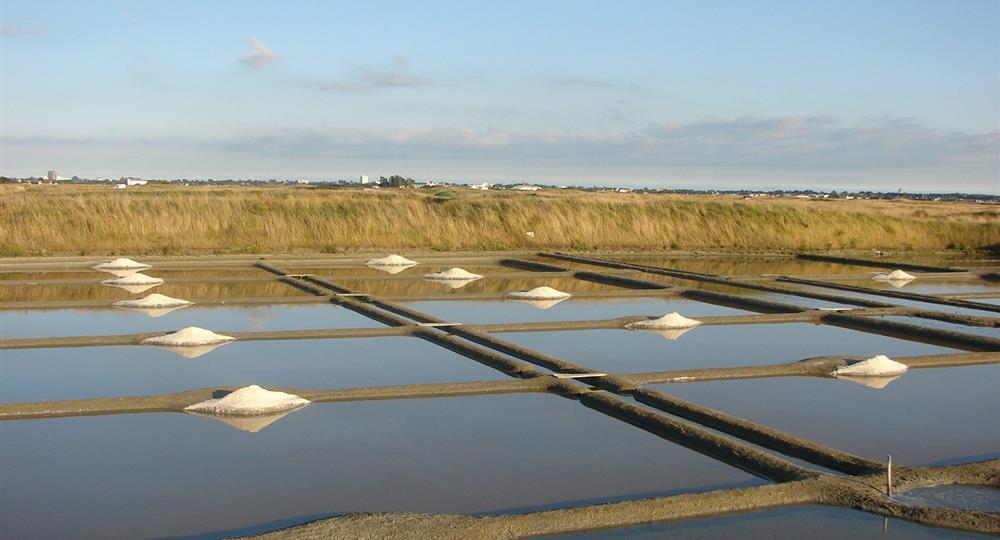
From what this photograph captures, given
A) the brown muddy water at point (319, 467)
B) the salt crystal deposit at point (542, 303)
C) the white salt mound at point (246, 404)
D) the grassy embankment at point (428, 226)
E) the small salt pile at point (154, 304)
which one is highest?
the grassy embankment at point (428, 226)

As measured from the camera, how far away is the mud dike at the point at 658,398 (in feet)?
9.49

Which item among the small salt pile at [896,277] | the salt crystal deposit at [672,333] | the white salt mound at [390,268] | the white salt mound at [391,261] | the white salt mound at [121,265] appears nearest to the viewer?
the salt crystal deposit at [672,333]

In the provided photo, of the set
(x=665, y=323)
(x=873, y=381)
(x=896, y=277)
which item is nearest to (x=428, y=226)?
(x=896, y=277)

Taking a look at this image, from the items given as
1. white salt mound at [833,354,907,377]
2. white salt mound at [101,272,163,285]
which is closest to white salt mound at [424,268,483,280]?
white salt mound at [101,272,163,285]

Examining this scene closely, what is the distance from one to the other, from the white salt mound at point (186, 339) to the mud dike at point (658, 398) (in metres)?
0.16

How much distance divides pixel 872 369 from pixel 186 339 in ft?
12.8

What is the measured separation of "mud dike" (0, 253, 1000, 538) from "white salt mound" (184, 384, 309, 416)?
12cm

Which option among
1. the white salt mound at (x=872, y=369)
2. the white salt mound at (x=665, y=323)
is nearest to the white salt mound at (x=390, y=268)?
the white salt mound at (x=665, y=323)

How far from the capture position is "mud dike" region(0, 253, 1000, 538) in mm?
2893

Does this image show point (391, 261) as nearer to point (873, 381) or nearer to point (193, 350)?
point (193, 350)

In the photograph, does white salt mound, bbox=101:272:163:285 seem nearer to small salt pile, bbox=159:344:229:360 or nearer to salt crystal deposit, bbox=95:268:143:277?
salt crystal deposit, bbox=95:268:143:277

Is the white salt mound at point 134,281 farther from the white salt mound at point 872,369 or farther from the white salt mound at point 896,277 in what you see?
the white salt mound at point 896,277

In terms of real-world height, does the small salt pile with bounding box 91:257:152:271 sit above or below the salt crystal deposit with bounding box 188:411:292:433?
above

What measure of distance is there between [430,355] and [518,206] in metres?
10.5
